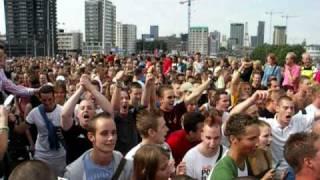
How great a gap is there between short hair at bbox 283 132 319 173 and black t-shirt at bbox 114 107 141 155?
2562 mm

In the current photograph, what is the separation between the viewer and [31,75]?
9938 millimetres

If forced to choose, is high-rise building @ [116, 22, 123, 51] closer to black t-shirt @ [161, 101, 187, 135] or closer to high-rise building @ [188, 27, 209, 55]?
high-rise building @ [188, 27, 209, 55]

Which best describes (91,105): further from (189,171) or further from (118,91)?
(189,171)

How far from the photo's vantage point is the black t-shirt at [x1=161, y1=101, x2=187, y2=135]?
6.18m

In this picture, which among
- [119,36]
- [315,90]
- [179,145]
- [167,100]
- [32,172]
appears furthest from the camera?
[119,36]

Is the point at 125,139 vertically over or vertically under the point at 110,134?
under

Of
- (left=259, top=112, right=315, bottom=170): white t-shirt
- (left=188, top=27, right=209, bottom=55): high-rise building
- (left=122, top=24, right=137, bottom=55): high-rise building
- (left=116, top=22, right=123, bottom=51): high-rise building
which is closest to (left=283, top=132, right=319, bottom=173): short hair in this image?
(left=259, top=112, right=315, bottom=170): white t-shirt

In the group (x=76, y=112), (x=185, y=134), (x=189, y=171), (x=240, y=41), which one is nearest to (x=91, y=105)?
(x=76, y=112)

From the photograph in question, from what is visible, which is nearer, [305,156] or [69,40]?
[305,156]

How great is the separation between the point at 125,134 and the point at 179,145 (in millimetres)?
858

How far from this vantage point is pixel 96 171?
12.0 ft

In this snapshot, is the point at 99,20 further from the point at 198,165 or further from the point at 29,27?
the point at 198,165

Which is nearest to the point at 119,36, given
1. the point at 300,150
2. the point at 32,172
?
the point at 300,150

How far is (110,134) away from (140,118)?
0.81 meters
